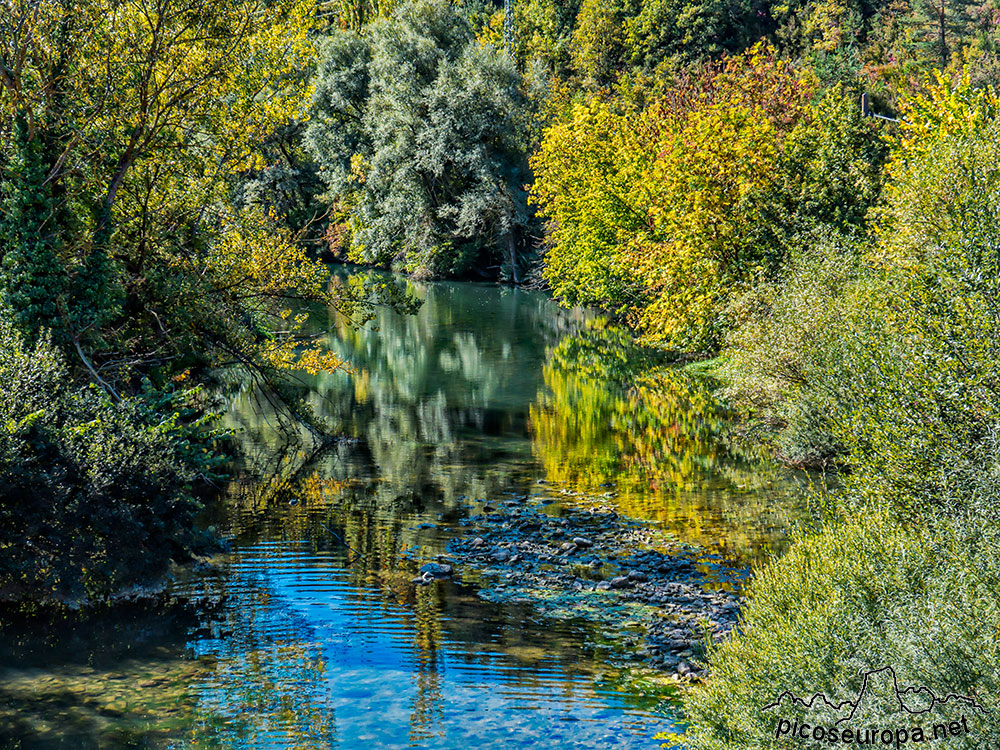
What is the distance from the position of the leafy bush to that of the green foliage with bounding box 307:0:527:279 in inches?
1526

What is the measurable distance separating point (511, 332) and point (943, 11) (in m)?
47.9

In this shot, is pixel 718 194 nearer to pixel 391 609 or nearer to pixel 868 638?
pixel 391 609

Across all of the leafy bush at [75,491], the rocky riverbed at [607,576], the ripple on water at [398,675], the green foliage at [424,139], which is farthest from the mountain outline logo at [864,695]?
the green foliage at [424,139]

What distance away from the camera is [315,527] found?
16.9 m

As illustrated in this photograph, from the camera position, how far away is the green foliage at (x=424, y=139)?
5200 centimetres

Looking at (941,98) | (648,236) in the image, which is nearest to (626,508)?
(941,98)

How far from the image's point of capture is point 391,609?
13.3 meters

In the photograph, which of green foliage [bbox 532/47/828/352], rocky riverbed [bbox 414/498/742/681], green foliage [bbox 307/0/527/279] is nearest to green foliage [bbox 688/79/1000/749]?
rocky riverbed [bbox 414/498/742/681]

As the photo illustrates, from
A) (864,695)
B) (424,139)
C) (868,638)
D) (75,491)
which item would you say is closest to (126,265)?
(75,491)

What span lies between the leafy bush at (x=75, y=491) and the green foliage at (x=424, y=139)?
3875 centimetres

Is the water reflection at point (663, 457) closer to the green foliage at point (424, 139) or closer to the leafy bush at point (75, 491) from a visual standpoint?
the leafy bush at point (75, 491)

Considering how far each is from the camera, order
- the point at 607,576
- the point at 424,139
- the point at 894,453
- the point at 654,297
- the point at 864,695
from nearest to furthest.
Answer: the point at 864,695, the point at 894,453, the point at 607,576, the point at 654,297, the point at 424,139

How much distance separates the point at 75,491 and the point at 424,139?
140 feet

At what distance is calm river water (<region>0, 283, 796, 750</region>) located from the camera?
33.6 ft
